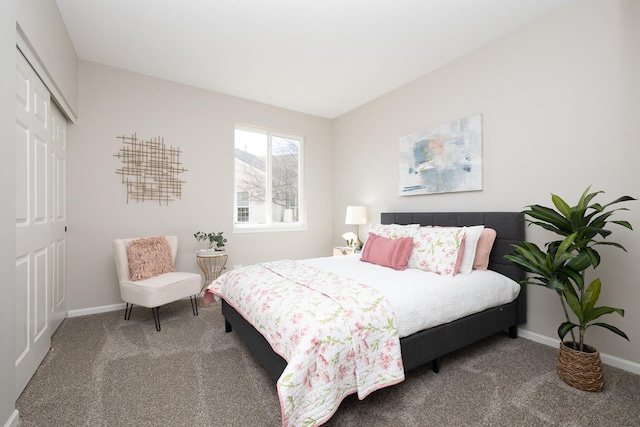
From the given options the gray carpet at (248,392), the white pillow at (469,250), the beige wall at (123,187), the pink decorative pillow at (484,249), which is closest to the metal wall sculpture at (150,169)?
the beige wall at (123,187)

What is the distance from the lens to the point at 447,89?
314 cm

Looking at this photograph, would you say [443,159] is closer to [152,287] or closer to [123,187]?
[152,287]

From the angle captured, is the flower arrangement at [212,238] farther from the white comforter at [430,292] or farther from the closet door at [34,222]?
the white comforter at [430,292]

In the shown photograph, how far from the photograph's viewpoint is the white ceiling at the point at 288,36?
2.31m

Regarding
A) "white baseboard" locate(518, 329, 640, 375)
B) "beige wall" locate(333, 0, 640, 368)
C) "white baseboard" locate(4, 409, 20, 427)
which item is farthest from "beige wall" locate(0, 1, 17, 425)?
"white baseboard" locate(518, 329, 640, 375)

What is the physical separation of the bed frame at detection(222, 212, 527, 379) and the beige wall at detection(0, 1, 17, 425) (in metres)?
1.23

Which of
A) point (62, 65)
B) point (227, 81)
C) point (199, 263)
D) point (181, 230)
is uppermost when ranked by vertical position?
point (227, 81)

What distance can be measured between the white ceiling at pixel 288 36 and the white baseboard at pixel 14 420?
286cm

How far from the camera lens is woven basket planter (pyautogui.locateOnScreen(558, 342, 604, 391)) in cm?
175

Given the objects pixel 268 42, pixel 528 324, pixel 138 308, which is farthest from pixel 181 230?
pixel 528 324

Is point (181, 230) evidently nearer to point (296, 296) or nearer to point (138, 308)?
point (138, 308)

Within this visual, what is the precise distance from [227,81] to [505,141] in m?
3.23

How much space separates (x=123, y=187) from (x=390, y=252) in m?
3.12

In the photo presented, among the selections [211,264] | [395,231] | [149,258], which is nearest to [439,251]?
[395,231]
